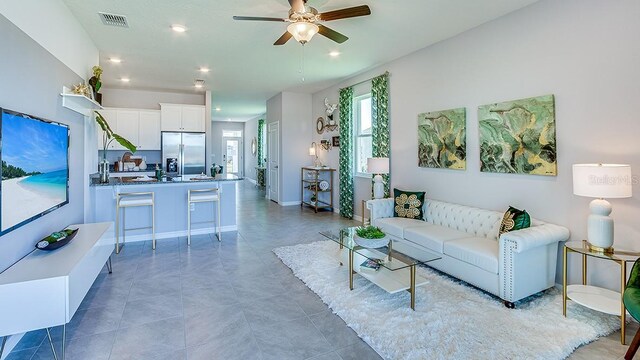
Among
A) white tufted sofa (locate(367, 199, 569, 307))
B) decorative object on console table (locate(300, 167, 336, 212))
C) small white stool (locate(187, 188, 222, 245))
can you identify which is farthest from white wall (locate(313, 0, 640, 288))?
small white stool (locate(187, 188, 222, 245))

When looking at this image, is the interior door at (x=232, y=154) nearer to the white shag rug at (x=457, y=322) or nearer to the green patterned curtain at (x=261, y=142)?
the green patterned curtain at (x=261, y=142)

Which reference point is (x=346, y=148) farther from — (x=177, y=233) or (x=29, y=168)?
(x=29, y=168)

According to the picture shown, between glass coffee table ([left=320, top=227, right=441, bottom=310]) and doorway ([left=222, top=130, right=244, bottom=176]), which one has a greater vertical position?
doorway ([left=222, top=130, right=244, bottom=176])

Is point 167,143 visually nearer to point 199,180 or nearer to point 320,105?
point 199,180

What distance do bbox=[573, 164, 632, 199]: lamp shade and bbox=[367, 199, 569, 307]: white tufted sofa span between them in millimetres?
606

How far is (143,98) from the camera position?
7.56 meters

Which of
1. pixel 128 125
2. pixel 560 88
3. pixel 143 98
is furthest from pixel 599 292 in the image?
pixel 143 98

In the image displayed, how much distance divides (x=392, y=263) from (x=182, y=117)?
637 cm

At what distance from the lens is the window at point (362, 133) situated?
6.46m

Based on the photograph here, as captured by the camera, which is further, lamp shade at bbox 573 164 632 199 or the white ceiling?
the white ceiling

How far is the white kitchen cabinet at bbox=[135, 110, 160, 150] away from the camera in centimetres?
715

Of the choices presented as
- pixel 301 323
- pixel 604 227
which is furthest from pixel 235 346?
pixel 604 227

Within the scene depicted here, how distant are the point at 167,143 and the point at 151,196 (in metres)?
2.82

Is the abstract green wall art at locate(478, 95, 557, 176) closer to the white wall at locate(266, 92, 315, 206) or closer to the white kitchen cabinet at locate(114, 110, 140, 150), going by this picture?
the white wall at locate(266, 92, 315, 206)
